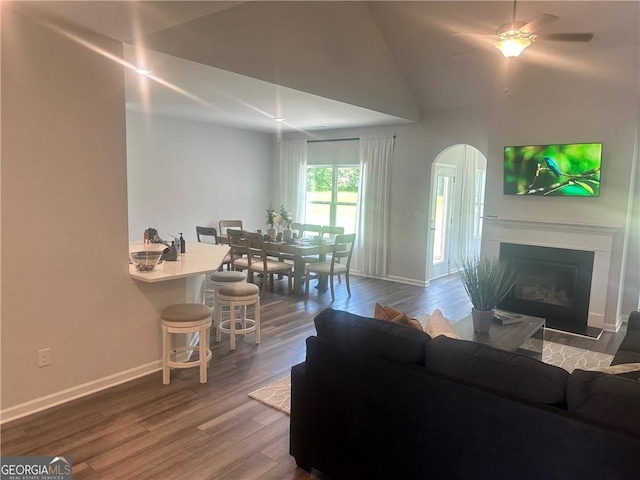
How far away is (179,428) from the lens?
2760 mm

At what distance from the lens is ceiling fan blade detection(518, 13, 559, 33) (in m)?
3.16

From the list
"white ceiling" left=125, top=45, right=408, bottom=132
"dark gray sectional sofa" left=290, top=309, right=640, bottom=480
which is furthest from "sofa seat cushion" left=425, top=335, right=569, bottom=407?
"white ceiling" left=125, top=45, right=408, bottom=132

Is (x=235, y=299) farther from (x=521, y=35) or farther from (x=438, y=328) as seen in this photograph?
(x=521, y=35)

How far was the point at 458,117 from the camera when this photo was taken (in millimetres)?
6586

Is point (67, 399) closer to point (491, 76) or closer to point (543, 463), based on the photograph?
point (543, 463)

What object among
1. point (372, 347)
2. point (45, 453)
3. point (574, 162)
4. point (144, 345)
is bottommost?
point (45, 453)

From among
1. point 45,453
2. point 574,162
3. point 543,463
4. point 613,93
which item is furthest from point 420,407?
point 613,93

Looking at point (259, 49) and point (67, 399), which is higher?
point (259, 49)

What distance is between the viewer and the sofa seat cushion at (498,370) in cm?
163

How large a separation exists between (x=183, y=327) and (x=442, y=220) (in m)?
5.81

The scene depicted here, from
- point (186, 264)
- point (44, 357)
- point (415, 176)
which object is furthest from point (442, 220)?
point (44, 357)

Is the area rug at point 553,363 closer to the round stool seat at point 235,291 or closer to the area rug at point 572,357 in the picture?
the area rug at point 572,357

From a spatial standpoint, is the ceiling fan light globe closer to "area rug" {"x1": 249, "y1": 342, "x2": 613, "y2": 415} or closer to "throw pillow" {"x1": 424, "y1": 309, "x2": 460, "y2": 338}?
"throw pillow" {"x1": 424, "y1": 309, "x2": 460, "y2": 338}

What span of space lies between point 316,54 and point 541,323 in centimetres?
378
